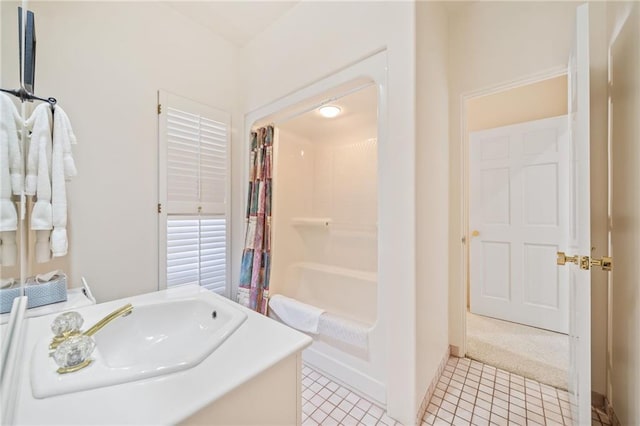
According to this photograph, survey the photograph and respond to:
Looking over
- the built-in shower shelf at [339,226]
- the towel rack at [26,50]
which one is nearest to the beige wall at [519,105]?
the built-in shower shelf at [339,226]

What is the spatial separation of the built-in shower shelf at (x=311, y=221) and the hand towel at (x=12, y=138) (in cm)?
215

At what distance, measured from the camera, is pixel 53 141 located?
1.20 metres

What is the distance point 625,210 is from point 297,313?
1.93 m

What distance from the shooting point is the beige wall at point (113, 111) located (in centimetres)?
149

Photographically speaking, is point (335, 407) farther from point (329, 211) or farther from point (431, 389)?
point (329, 211)

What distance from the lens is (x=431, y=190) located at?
1.55 m

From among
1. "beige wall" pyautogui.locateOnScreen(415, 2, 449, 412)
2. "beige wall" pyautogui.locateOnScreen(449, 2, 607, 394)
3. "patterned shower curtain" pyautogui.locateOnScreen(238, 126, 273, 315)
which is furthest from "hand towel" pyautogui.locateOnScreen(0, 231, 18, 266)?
"beige wall" pyautogui.locateOnScreen(449, 2, 607, 394)

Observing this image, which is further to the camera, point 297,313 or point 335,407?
point 297,313

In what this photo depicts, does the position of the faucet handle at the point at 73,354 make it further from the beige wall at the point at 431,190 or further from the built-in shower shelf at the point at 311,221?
the built-in shower shelf at the point at 311,221

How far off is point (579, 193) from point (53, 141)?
96.2 inches

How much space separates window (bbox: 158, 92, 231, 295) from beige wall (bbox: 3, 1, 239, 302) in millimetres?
72

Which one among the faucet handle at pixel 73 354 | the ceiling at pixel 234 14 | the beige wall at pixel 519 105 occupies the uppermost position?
the ceiling at pixel 234 14

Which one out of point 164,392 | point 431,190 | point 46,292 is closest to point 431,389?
point 431,190

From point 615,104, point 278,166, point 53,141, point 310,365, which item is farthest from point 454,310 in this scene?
point 53,141
